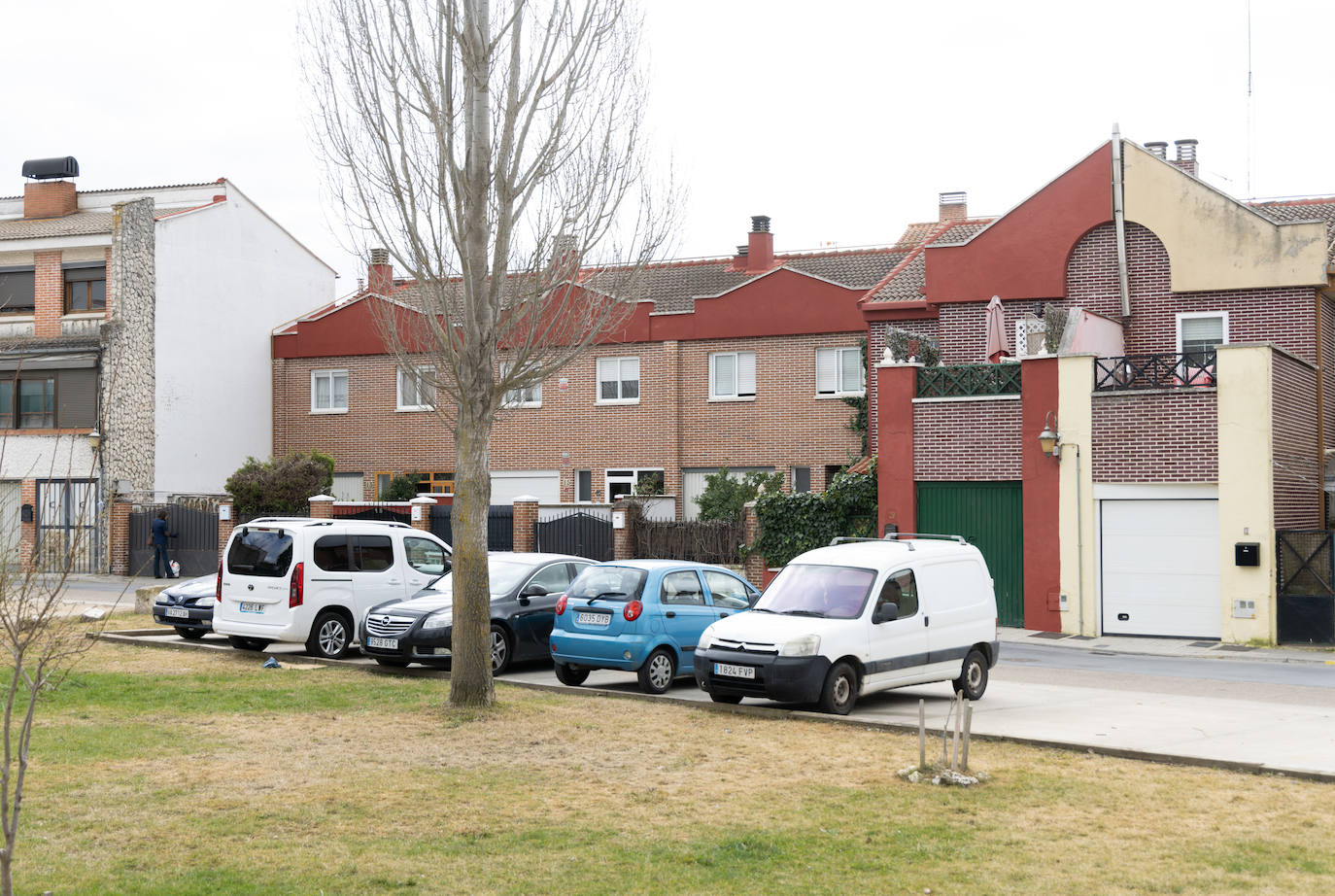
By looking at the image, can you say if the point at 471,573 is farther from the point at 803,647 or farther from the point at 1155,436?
the point at 1155,436

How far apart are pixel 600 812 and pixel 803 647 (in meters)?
4.68

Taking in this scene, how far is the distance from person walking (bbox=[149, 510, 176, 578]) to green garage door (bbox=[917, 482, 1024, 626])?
18.5 meters

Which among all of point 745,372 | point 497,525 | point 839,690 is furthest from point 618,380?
point 839,690

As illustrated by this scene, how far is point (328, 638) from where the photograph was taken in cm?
1747

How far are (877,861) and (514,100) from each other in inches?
319

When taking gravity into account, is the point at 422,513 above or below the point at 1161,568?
above

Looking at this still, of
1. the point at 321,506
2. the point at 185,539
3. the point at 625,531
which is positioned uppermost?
the point at 321,506

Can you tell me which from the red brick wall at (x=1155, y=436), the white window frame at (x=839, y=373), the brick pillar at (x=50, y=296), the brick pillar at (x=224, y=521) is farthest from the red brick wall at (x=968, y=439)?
the brick pillar at (x=50, y=296)

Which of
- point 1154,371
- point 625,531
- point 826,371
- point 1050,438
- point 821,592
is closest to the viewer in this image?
point 821,592

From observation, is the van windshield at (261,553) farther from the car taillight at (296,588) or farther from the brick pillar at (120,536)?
the brick pillar at (120,536)

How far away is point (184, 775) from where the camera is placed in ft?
30.3

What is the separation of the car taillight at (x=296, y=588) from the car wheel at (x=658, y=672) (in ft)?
16.3

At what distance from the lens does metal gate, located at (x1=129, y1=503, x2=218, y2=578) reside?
33.4 m

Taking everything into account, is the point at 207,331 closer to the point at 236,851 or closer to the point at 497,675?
the point at 497,675
